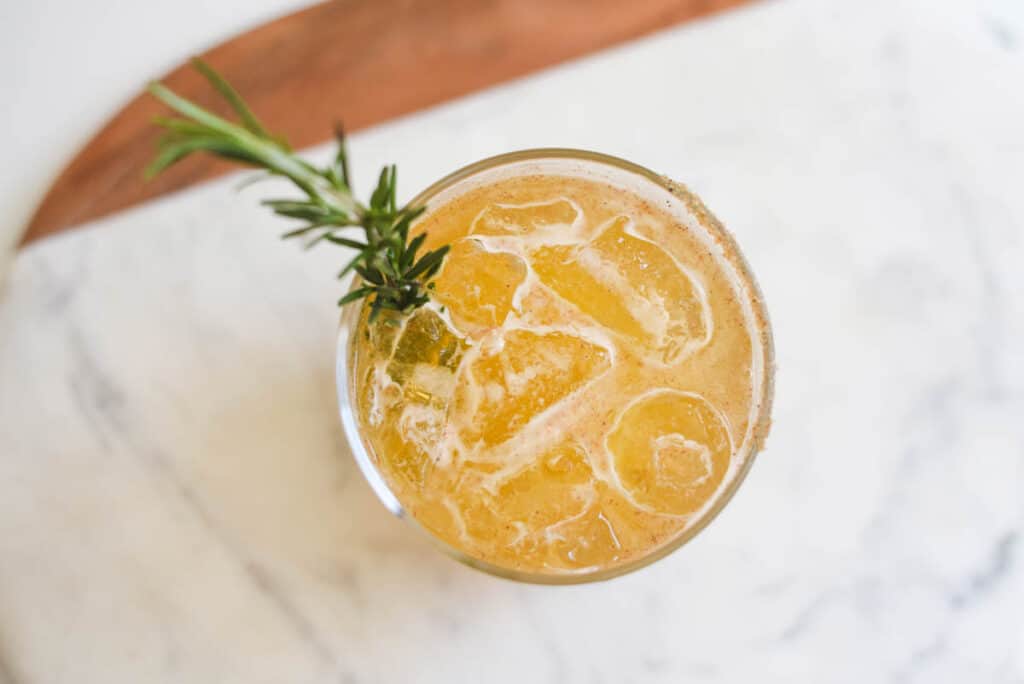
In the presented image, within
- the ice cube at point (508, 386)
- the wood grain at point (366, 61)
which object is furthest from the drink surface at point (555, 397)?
the wood grain at point (366, 61)

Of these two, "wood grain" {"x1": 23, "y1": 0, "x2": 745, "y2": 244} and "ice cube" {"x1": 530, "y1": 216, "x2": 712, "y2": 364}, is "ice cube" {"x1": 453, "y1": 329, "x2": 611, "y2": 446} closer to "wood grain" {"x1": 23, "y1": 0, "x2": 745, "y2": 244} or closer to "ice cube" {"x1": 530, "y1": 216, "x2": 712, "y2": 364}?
"ice cube" {"x1": 530, "y1": 216, "x2": 712, "y2": 364}

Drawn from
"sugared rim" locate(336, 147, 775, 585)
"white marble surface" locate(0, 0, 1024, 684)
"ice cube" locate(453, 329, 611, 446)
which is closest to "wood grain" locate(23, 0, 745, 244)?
"white marble surface" locate(0, 0, 1024, 684)

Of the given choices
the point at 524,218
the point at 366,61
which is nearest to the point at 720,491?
the point at 524,218

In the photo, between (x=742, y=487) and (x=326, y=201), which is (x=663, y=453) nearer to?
(x=742, y=487)

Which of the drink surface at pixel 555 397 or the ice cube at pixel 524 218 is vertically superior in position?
the ice cube at pixel 524 218

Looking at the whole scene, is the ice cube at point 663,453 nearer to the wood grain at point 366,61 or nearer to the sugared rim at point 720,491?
the sugared rim at point 720,491

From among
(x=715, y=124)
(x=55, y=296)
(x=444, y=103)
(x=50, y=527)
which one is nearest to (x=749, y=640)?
(x=715, y=124)
